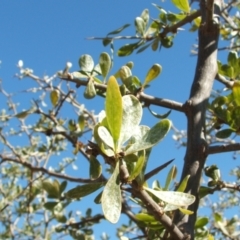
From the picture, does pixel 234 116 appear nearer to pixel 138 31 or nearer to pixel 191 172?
pixel 191 172

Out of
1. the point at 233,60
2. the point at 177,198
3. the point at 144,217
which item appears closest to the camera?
the point at 177,198

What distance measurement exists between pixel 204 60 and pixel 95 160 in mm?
550

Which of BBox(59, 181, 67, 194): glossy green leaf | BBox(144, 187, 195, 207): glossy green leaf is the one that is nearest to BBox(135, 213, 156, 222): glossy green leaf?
BBox(144, 187, 195, 207): glossy green leaf

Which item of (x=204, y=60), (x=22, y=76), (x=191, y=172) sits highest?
(x=22, y=76)

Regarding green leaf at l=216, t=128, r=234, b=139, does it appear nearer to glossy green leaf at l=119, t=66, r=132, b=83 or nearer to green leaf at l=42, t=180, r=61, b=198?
glossy green leaf at l=119, t=66, r=132, b=83

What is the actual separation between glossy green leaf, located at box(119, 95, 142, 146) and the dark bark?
11.0 inches

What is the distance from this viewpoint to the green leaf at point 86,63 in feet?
3.72

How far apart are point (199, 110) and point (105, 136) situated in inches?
17.4

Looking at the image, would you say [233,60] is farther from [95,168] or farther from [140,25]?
[95,168]

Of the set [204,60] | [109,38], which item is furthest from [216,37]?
[109,38]

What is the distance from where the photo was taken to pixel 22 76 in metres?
2.55

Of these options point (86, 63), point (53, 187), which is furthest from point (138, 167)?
point (53, 187)

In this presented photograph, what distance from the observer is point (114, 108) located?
2.06 ft

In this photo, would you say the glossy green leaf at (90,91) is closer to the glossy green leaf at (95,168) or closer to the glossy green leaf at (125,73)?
the glossy green leaf at (125,73)
